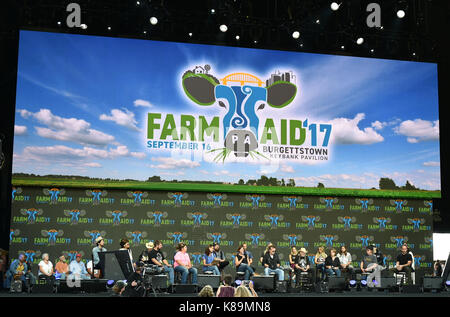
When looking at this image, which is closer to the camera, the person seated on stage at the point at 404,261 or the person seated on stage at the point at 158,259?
the person seated on stage at the point at 158,259

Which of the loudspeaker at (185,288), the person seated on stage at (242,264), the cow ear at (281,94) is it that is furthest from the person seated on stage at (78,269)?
the cow ear at (281,94)

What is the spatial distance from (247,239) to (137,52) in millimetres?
5033

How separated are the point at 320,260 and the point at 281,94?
4011mm

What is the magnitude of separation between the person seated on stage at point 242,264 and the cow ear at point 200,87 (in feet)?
11.8

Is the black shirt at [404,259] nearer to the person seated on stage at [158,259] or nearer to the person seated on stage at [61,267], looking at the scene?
the person seated on stage at [158,259]

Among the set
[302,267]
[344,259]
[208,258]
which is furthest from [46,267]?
[344,259]

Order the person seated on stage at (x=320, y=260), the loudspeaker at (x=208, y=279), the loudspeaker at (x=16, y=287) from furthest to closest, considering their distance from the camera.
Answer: the person seated on stage at (x=320, y=260)
the loudspeaker at (x=208, y=279)
the loudspeaker at (x=16, y=287)

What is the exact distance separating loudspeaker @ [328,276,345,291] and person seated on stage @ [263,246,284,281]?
100 cm

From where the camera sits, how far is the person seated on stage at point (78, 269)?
1071cm

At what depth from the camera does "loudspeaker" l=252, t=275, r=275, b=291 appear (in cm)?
1108

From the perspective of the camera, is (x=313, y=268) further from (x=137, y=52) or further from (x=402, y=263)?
(x=137, y=52)
